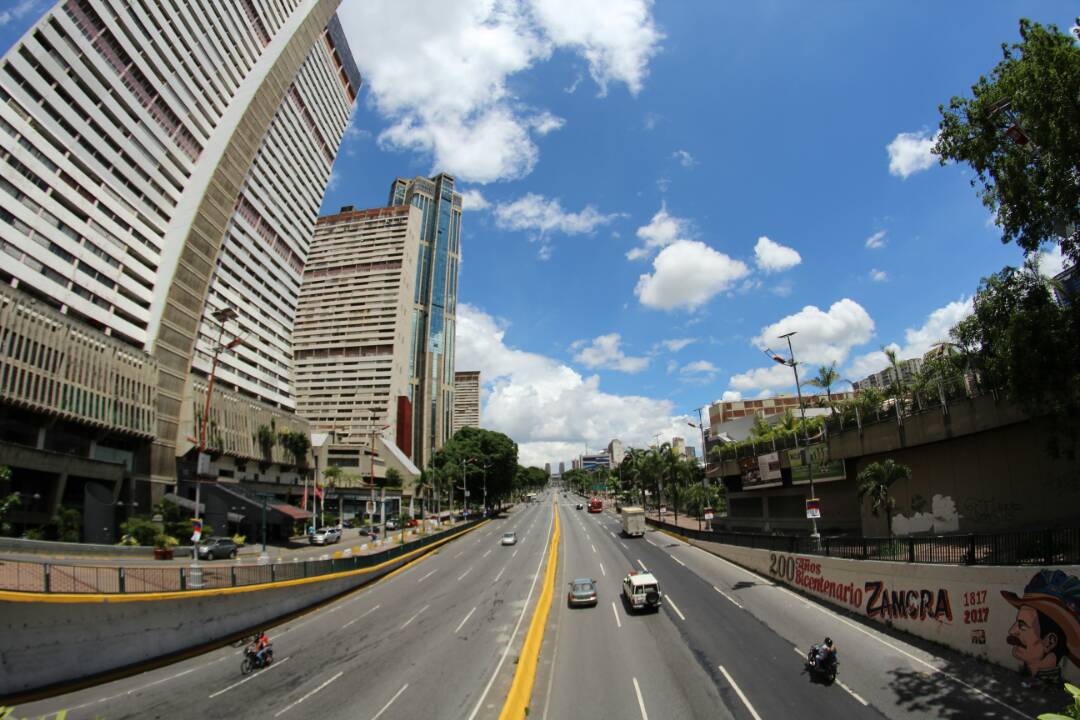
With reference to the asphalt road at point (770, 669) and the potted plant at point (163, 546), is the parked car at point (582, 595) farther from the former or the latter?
the potted plant at point (163, 546)

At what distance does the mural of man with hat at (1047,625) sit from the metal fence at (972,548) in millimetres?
1050

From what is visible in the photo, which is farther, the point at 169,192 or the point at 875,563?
the point at 169,192

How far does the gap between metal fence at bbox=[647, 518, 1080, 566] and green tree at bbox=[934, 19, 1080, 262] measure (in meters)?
9.77

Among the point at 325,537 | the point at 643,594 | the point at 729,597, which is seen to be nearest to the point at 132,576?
the point at 643,594

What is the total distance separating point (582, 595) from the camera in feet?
89.4

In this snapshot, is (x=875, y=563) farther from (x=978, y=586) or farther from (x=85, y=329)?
(x=85, y=329)

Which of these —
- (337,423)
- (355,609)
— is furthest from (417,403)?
(355,609)

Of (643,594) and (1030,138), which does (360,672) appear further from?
(1030,138)

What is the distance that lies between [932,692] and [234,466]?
71.9 m

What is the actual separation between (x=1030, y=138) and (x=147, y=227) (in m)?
76.4

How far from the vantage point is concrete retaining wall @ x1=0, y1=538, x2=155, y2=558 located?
2741cm

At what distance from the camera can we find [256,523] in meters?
55.5

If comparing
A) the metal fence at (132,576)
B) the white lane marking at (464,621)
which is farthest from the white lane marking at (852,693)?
the metal fence at (132,576)

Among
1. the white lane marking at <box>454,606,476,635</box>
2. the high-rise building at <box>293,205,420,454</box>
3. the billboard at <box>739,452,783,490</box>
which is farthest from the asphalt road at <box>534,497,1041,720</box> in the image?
the high-rise building at <box>293,205,420,454</box>
